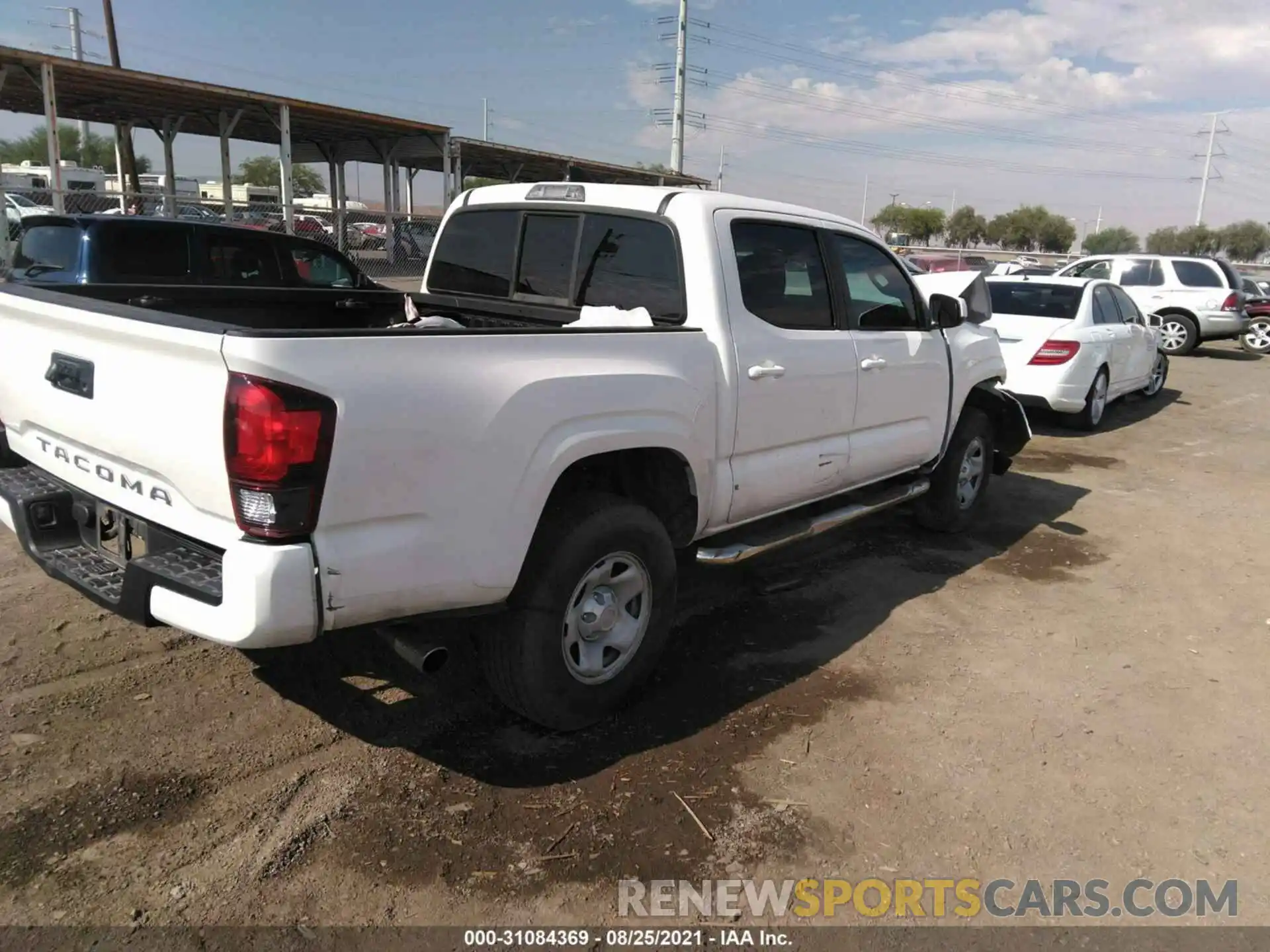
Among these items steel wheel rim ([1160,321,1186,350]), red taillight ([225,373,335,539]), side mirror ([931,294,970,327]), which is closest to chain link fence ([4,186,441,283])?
side mirror ([931,294,970,327])

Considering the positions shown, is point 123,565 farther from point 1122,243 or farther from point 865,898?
point 1122,243

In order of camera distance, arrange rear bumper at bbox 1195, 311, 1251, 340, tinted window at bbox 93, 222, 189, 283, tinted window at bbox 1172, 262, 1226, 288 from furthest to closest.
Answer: tinted window at bbox 1172, 262, 1226, 288 < rear bumper at bbox 1195, 311, 1251, 340 < tinted window at bbox 93, 222, 189, 283

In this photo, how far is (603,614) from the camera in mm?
3424

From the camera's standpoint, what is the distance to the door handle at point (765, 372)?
151 inches

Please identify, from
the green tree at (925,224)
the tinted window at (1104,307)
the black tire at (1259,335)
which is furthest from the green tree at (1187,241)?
the tinted window at (1104,307)

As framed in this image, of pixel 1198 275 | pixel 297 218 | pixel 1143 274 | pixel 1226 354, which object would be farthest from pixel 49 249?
pixel 297 218

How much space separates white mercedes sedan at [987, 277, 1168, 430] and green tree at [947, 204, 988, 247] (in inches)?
3303

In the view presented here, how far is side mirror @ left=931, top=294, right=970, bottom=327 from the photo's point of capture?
17.2 ft

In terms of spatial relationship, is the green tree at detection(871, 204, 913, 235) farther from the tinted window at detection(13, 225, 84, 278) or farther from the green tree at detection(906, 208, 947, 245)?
the tinted window at detection(13, 225, 84, 278)

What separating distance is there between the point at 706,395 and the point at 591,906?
1905mm

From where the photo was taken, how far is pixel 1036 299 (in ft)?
32.8

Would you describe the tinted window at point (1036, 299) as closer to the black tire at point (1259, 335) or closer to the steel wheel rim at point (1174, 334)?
the steel wheel rim at point (1174, 334)

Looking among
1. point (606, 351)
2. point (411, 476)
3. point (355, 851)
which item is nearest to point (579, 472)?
point (606, 351)

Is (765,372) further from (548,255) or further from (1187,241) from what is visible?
(1187,241)
